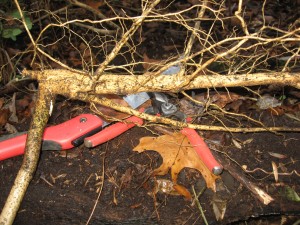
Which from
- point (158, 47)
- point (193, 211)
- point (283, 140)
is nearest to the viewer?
point (193, 211)

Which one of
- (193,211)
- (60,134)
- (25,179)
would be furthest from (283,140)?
(25,179)

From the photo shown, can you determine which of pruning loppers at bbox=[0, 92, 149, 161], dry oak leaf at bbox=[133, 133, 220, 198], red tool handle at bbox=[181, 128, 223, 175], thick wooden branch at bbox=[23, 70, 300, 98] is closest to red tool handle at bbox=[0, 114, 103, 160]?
pruning loppers at bbox=[0, 92, 149, 161]

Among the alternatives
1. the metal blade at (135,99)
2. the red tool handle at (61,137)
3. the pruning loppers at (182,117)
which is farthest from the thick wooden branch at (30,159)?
the pruning loppers at (182,117)

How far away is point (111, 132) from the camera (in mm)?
1599

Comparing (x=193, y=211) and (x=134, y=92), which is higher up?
(x=134, y=92)

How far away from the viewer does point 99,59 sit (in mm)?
2482

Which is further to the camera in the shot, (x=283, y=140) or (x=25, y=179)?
(x=283, y=140)

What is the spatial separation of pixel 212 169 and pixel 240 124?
41 cm

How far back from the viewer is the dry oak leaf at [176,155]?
4.98 feet

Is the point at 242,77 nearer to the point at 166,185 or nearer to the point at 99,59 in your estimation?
the point at 166,185

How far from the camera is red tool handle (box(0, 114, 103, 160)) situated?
1.54m

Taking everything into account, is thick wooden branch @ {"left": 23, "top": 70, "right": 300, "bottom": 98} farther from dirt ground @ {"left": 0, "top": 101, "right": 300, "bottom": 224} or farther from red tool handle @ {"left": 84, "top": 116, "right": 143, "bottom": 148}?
dirt ground @ {"left": 0, "top": 101, "right": 300, "bottom": 224}

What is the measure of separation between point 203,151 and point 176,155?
146 millimetres

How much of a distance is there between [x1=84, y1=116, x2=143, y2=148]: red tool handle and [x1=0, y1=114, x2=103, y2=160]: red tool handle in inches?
1.9
